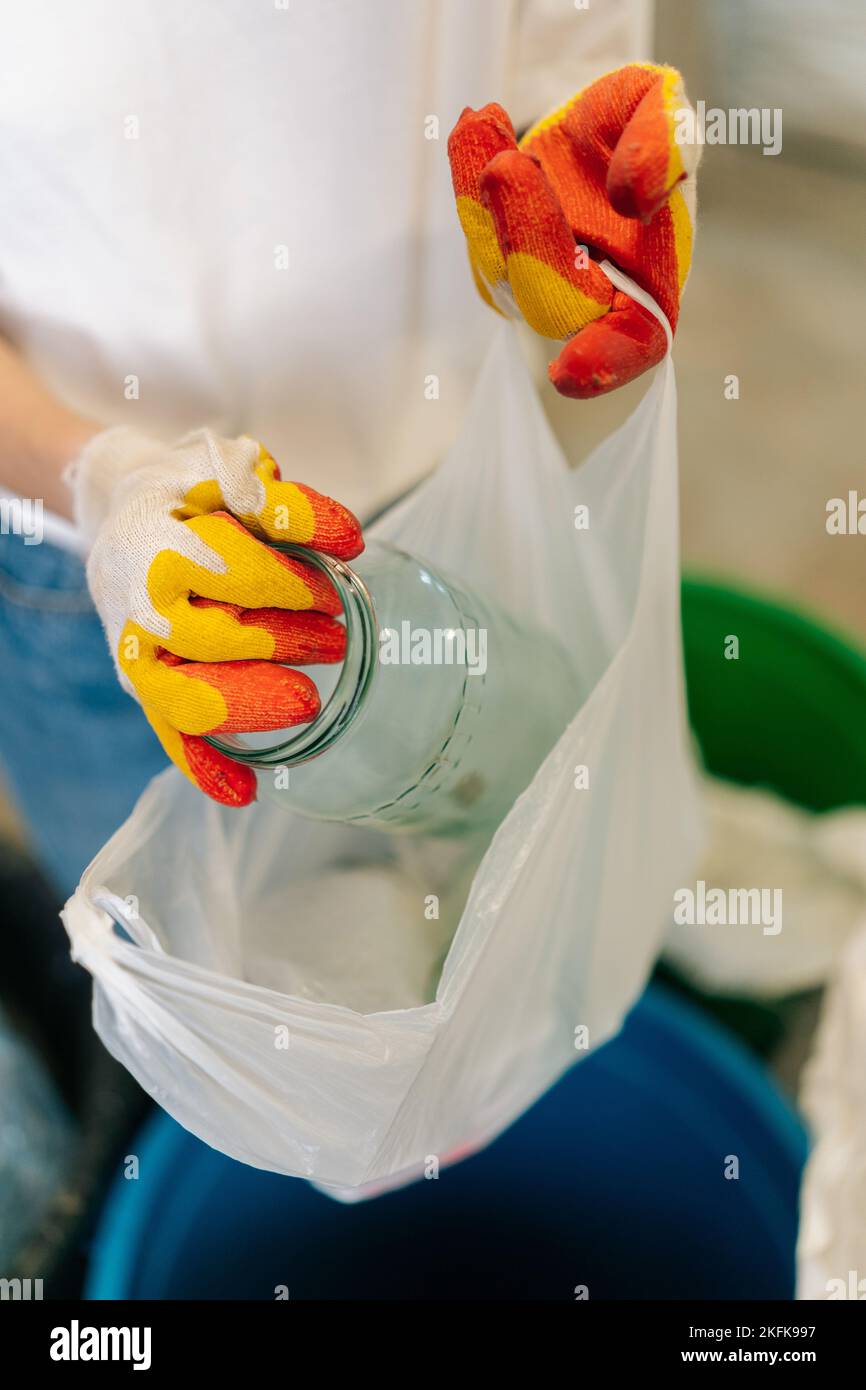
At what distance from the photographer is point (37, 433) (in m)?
0.53

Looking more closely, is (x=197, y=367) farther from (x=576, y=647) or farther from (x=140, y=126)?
(x=576, y=647)

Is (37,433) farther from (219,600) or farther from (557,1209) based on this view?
(557,1209)

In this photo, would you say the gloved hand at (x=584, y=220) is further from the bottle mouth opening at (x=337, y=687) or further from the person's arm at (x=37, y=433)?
the person's arm at (x=37, y=433)

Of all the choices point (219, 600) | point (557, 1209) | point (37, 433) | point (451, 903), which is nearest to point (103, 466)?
point (37, 433)

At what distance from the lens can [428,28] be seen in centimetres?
50

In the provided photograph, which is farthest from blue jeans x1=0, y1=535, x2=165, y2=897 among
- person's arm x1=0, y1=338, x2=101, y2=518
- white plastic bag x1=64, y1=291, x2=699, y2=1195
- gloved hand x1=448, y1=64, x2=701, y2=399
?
gloved hand x1=448, y1=64, x2=701, y2=399

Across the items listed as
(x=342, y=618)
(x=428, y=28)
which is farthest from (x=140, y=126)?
(x=342, y=618)

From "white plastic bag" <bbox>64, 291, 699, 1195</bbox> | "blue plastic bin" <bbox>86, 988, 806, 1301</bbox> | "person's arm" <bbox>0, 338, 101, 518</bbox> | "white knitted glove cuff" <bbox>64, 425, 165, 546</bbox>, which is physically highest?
"person's arm" <bbox>0, 338, 101, 518</bbox>

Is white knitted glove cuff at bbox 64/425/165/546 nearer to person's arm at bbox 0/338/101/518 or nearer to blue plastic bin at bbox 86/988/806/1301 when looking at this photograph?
person's arm at bbox 0/338/101/518

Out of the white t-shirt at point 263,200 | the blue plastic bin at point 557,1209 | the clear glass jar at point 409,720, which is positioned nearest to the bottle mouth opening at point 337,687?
the clear glass jar at point 409,720

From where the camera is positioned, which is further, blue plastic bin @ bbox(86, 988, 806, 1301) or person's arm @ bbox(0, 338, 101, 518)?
blue plastic bin @ bbox(86, 988, 806, 1301)

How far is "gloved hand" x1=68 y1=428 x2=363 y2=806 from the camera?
37cm

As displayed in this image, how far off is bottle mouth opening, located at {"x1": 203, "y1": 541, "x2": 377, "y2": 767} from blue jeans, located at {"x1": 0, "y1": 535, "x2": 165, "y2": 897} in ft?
0.90

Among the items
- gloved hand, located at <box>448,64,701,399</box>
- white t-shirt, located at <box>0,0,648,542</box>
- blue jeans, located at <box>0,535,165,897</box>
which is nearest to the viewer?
gloved hand, located at <box>448,64,701,399</box>
